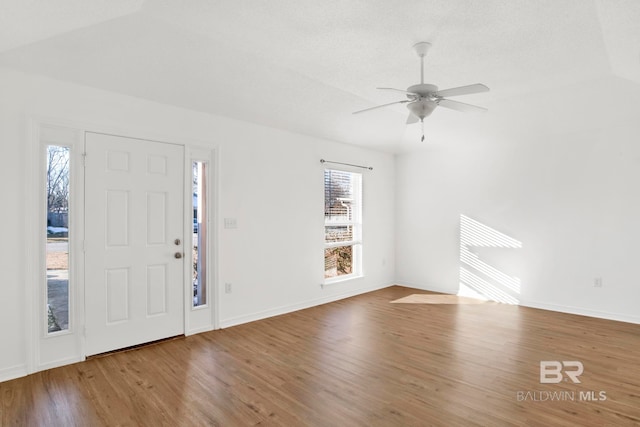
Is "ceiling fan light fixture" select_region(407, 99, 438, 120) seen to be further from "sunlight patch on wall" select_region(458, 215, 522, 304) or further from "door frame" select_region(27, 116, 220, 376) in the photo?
"sunlight patch on wall" select_region(458, 215, 522, 304)

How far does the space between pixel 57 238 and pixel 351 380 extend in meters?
2.83

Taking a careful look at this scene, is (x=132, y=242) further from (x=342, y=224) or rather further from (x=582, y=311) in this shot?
(x=582, y=311)

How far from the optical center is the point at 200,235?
13.5 ft

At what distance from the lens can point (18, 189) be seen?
9.52 feet

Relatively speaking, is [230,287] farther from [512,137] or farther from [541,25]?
[512,137]

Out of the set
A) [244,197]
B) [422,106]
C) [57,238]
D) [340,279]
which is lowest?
[340,279]

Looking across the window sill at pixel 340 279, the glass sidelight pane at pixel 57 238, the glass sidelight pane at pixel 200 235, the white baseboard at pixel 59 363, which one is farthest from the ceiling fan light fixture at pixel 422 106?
the white baseboard at pixel 59 363

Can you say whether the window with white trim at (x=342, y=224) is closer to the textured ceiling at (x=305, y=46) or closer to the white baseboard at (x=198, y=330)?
the textured ceiling at (x=305, y=46)

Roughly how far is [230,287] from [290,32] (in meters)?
2.86

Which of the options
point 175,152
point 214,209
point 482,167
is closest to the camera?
point 175,152

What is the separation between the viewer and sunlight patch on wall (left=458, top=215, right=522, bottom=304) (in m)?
5.31

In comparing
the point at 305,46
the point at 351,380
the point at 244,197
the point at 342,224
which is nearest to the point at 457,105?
Answer: the point at 305,46

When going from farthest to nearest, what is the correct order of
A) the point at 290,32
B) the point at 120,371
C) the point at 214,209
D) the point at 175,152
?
1. the point at 214,209
2. the point at 175,152
3. the point at 120,371
4. the point at 290,32

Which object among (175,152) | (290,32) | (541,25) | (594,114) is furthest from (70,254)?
(594,114)
